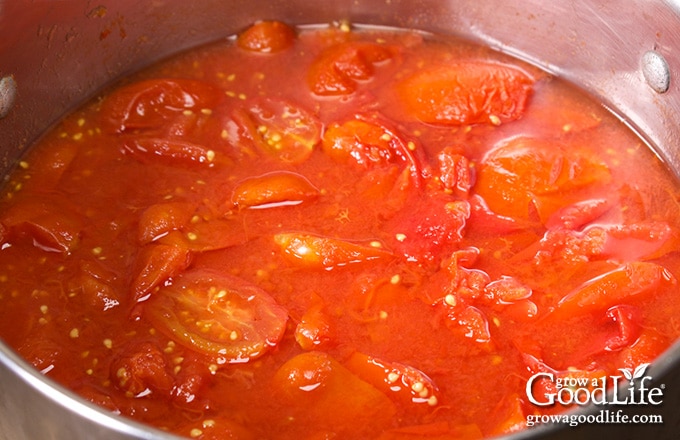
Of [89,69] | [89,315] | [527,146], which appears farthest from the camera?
[89,69]

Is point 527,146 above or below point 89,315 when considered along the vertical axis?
above

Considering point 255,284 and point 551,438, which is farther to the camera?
point 255,284

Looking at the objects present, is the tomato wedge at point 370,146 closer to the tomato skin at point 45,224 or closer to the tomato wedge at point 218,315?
the tomato wedge at point 218,315

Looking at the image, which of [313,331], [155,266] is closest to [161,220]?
[155,266]

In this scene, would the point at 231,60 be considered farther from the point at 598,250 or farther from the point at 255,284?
the point at 598,250

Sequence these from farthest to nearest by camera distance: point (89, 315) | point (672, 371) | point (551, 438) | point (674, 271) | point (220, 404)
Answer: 1. point (674, 271)
2. point (89, 315)
3. point (220, 404)
4. point (672, 371)
5. point (551, 438)

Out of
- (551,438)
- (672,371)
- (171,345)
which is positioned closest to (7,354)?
(171,345)

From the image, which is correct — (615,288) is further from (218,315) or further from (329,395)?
(218,315)
